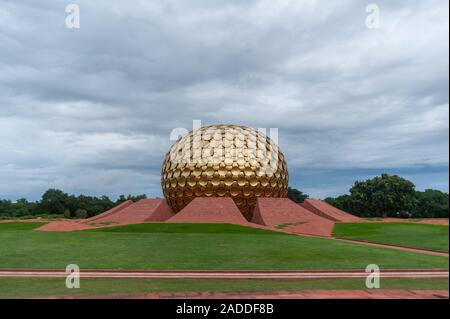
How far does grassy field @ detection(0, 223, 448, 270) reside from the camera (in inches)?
464

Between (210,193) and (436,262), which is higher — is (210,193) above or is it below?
above

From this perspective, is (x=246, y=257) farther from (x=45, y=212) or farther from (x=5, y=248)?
(x=45, y=212)

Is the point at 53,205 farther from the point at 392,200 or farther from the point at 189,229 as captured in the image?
the point at 392,200

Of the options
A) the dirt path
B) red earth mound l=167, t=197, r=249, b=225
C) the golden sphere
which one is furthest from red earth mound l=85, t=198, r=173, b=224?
the dirt path

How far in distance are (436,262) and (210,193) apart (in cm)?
2013

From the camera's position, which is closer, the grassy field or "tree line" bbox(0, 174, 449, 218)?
the grassy field

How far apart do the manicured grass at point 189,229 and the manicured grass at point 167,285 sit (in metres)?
11.9

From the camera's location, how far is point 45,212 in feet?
192

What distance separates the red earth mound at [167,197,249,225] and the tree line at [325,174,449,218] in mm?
31399

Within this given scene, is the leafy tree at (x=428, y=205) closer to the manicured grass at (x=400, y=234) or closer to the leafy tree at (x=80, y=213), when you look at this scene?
the manicured grass at (x=400, y=234)

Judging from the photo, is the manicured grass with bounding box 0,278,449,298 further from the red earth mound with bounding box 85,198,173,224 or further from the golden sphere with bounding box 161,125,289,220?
the golden sphere with bounding box 161,125,289,220

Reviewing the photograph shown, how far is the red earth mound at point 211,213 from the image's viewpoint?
26125 millimetres

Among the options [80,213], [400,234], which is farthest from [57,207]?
[400,234]
